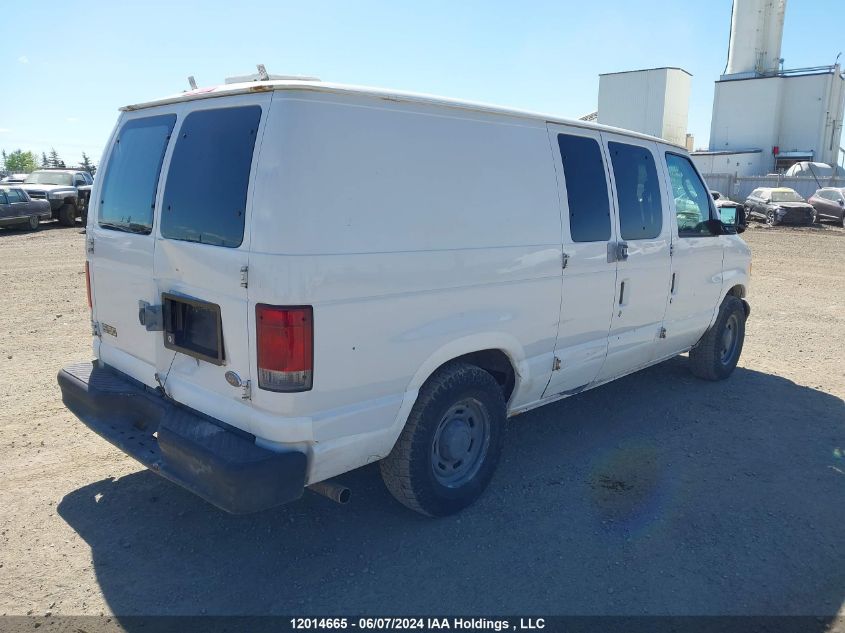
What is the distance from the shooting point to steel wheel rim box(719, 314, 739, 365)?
6.43 m

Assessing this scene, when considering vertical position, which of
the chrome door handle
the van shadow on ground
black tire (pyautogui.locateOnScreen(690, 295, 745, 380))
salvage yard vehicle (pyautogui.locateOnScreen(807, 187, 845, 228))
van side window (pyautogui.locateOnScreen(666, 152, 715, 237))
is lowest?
the van shadow on ground

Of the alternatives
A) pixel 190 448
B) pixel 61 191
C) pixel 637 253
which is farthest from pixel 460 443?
pixel 61 191

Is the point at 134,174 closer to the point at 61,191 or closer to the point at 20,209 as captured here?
the point at 20,209

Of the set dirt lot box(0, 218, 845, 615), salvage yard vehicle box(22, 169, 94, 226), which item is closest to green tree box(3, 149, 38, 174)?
salvage yard vehicle box(22, 169, 94, 226)

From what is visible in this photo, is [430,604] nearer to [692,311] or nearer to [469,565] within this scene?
[469,565]

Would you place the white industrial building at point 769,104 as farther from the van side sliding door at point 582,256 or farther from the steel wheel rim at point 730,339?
the van side sliding door at point 582,256

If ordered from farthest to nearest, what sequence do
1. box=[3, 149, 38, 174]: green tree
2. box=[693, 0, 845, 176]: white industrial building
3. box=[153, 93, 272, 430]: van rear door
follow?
box=[3, 149, 38, 174]: green tree
box=[693, 0, 845, 176]: white industrial building
box=[153, 93, 272, 430]: van rear door

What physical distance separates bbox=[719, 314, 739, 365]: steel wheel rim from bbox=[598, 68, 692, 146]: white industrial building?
38.8 meters

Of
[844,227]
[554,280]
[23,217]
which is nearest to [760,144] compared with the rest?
[844,227]

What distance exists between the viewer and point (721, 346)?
6301mm

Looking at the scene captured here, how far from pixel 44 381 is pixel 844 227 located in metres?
29.0

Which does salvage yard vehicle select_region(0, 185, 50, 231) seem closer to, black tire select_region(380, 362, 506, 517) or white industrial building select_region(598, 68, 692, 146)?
black tire select_region(380, 362, 506, 517)

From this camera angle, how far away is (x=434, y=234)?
327 cm

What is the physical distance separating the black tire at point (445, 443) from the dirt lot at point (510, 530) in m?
0.18
